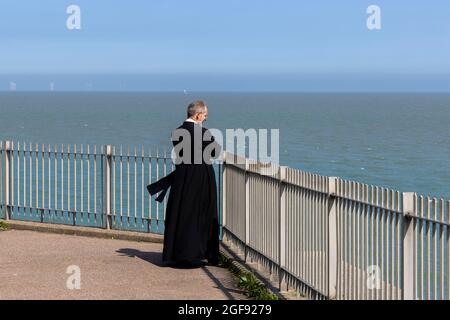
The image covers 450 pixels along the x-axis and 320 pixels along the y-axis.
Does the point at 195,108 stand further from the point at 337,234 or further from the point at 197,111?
the point at 337,234

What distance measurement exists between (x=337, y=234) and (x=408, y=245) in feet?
5.47

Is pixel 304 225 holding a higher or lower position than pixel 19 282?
higher

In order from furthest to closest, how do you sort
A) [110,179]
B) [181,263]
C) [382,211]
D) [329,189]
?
[110,179] < [181,263] < [329,189] < [382,211]

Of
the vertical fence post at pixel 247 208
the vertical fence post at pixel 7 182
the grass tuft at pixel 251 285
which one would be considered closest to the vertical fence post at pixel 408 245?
the grass tuft at pixel 251 285

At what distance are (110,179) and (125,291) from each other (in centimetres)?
494

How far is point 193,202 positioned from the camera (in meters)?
13.5

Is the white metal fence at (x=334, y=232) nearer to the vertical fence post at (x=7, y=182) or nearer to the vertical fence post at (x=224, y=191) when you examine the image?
the vertical fence post at (x=224, y=191)

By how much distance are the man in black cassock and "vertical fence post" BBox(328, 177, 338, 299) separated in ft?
11.2

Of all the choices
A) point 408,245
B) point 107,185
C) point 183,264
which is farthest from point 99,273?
point 408,245

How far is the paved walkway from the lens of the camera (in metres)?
11.7

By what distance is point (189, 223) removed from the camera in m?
13.4

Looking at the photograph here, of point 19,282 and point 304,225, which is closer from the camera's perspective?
point 304,225
